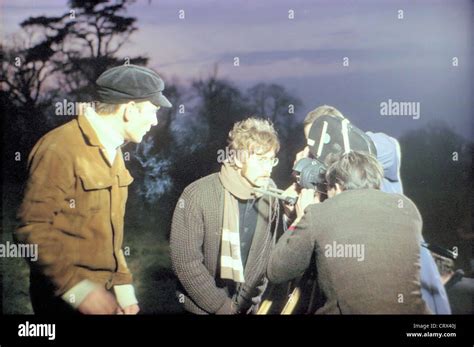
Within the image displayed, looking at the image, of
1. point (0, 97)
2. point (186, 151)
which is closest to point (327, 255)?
point (186, 151)

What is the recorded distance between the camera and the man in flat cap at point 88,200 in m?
2.75

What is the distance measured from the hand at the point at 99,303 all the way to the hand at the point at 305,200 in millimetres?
1066

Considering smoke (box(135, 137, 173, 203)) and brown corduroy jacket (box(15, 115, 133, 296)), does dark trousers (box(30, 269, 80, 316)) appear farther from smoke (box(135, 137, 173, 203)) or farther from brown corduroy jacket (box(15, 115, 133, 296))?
smoke (box(135, 137, 173, 203))

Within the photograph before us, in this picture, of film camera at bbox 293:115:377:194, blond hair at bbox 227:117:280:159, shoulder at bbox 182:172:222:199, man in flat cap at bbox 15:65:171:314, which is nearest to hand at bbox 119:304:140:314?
man in flat cap at bbox 15:65:171:314

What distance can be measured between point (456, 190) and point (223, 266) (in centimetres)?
133

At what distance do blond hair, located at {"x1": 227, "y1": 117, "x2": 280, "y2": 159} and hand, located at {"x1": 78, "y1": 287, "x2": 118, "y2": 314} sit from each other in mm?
998

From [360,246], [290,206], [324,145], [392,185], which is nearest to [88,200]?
[290,206]

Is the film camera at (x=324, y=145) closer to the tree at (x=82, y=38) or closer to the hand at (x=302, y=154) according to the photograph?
the hand at (x=302, y=154)

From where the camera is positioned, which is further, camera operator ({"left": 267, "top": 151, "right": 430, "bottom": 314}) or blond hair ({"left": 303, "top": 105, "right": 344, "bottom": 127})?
blond hair ({"left": 303, "top": 105, "right": 344, "bottom": 127})

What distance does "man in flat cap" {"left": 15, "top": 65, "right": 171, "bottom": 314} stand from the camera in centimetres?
275

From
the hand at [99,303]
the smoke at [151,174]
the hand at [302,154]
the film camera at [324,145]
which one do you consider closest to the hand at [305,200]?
the film camera at [324,145]

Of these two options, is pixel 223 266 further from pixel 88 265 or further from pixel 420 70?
pixel 420 70

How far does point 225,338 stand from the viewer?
9.87 feet

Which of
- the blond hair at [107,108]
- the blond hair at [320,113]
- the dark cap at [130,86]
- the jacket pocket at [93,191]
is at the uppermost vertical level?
the dark cap at [130,86]
